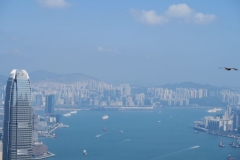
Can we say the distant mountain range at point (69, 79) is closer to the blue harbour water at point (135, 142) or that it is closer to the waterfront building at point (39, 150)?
the blue harbour water at point (135, 142)

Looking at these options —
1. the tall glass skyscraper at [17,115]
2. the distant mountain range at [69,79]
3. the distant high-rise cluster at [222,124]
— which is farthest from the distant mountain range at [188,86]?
the tall glass skyscraper at [17,115]

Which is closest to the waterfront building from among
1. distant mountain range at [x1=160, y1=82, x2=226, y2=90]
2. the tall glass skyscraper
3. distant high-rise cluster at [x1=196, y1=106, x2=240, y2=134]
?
the tall glass skyscraper

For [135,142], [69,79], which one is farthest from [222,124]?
[69,79]

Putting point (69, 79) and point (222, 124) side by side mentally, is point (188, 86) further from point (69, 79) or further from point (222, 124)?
point (222, 124)

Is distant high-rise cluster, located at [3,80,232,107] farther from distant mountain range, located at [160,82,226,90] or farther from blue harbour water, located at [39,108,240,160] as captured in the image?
blue harbour water, located at [39,108,240,160]

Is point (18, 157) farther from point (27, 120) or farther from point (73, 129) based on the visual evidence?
point (73, 129)
